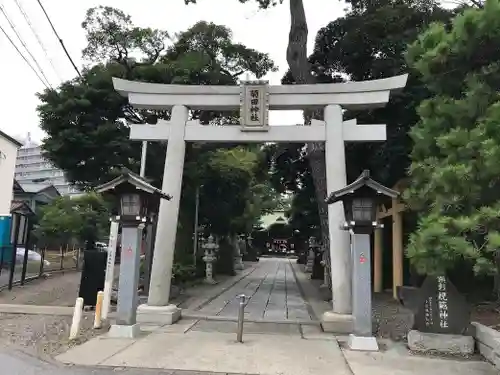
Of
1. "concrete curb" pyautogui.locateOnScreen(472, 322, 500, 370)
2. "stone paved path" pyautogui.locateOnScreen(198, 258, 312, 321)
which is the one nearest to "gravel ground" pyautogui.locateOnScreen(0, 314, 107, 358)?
"stone paved path" pyautogui.locateOnScreen(198, 258, 312, 321)

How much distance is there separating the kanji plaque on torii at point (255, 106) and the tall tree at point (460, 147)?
3788mm

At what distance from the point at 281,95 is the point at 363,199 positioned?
3760mm

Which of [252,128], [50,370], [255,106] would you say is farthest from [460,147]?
[50,370]

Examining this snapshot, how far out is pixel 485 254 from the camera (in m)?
6.66

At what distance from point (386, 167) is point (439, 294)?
6.56 m

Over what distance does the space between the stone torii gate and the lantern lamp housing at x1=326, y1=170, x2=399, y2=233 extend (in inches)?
63.8

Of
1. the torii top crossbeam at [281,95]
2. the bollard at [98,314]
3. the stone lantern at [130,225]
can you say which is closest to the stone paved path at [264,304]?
the bollard at [98,314]

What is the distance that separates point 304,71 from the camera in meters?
14.4

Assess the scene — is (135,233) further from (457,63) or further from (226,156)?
(226,156)

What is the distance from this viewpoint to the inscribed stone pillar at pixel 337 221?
10.1 metres

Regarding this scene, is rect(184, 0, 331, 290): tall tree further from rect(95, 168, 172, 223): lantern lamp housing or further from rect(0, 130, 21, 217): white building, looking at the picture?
rect(0, 130, 21, 217): white building

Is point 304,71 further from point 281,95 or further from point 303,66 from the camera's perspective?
point 281,95

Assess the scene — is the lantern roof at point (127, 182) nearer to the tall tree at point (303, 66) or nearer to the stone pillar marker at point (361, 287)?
the stone pillar marker at point (361, 287)

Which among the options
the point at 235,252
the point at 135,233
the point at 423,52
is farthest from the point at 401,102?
the point at 235,252
